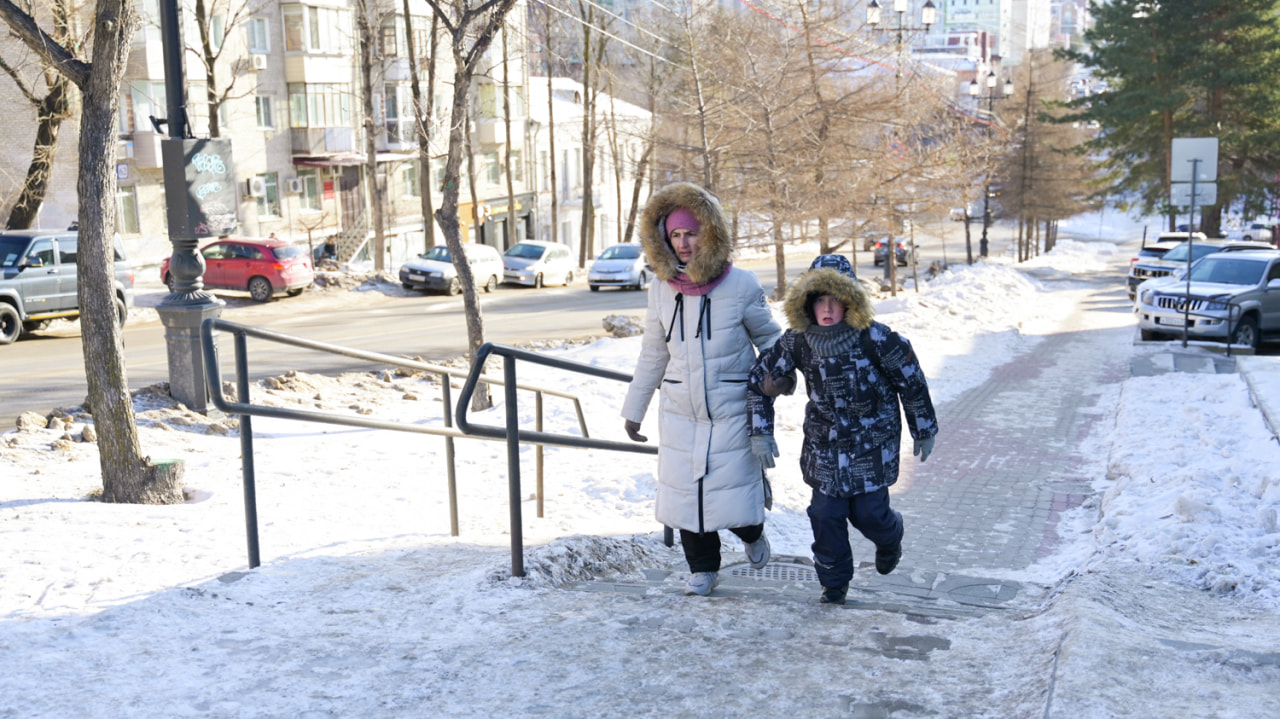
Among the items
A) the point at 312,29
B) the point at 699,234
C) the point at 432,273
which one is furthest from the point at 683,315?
the point at 312,29

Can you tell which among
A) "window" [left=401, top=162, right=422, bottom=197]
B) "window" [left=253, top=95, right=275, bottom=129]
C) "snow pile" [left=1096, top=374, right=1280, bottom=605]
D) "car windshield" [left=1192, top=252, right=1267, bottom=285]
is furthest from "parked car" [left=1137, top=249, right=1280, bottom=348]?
"window" [left=401, top=162, right=422, bottom=197]

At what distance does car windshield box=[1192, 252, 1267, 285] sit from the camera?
778 inches

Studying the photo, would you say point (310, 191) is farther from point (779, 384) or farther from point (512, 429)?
point (779, 384)

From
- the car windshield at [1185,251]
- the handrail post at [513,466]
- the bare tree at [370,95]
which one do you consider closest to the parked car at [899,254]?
the car windshield at [1185,251]

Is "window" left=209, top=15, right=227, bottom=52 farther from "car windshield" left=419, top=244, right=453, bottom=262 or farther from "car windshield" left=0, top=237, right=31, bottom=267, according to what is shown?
"car windshield" left=0, top=237, right=31, bottom=267

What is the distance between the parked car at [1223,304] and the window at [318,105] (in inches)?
1160

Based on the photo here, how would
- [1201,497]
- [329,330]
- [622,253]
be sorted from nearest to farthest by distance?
1. [1201,497]
2. [329,330]
3. [622,253]

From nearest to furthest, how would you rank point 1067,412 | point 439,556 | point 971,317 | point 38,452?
1. point 439,556
2. point 38,452
3. point 1067,412
4. point 971,317

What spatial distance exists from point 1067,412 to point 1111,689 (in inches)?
414

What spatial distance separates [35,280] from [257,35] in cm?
2193

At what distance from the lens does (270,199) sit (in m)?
39.6


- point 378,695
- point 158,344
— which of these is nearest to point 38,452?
point 378,695

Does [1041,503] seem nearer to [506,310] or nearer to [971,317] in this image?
[971,317]

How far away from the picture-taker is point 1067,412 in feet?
43.4
